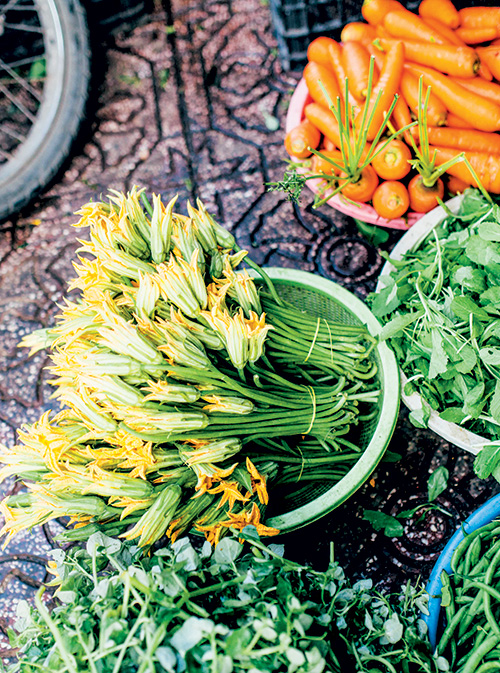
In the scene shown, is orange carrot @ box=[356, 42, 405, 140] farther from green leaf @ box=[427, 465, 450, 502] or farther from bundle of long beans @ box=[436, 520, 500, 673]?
bundle of long beans @ box=[436, 520, 500, 673]

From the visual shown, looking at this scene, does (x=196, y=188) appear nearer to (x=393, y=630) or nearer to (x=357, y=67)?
(x=357, y=67)

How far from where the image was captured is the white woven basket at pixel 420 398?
4.67ft

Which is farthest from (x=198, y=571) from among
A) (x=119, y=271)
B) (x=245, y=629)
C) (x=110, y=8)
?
(x=110, y=8)

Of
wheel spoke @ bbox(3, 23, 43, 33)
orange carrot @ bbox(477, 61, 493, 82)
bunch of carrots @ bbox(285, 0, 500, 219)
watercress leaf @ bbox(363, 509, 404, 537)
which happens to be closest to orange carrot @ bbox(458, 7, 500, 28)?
bunch of carrots @ bbox(285, 0, 500, 219)

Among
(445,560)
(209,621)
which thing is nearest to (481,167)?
(445,560)

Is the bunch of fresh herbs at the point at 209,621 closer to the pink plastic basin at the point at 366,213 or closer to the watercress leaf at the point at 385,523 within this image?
the watercress leaf at the point at 385,523

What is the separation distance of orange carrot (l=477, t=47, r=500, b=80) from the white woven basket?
1.60ft

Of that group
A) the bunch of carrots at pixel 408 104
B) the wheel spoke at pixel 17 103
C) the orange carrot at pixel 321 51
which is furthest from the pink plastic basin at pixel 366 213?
the wheel spoke at pixel 17 103

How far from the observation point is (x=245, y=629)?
2.98 feet

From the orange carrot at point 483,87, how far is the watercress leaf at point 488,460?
1109mm

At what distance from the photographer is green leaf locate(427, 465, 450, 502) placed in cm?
174

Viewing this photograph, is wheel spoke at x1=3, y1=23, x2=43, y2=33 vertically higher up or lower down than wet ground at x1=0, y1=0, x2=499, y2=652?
higher up

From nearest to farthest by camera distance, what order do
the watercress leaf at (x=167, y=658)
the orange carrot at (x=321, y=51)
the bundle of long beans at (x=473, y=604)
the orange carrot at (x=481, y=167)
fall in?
the watercress leaf at (x=167, y=658), the bundle of long beans at (x=473, y=604), the orange carrot at (x=481, y=167), the orange carrot at (x=321, y=51)

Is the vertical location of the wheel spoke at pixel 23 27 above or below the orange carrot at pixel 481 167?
above
